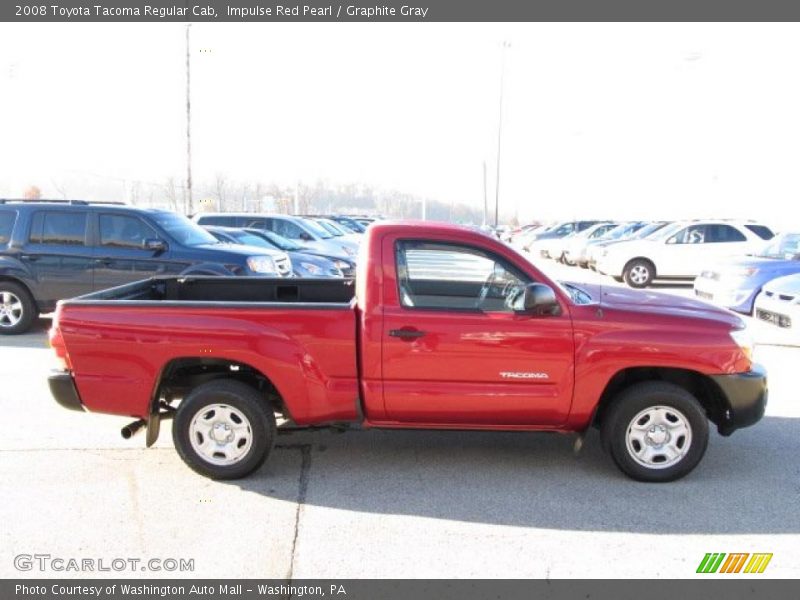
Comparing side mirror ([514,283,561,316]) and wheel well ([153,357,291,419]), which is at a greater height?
side mirror ([514,283,561,316])

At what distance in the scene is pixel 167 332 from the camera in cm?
417

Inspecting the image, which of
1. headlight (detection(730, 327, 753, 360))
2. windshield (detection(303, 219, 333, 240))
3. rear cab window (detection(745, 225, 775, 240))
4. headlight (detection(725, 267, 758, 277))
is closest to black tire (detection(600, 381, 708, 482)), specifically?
headlight (detection(730, 327, 753, 360))

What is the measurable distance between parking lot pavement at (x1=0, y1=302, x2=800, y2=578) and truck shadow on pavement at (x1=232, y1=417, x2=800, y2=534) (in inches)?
0.6

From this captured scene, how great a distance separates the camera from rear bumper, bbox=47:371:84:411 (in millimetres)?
4277

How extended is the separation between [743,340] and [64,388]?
15.6 ft

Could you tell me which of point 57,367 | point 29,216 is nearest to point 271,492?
point 57,367

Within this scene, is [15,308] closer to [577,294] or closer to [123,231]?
[123,231]

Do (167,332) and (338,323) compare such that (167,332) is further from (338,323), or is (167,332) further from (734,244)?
(734,244)

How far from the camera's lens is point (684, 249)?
51.8 feet

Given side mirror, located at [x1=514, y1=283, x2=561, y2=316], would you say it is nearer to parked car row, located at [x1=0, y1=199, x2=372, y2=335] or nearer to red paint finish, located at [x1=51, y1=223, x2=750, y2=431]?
red paint finish, located at [x1=51, y1=223, x2=750, y2=431]

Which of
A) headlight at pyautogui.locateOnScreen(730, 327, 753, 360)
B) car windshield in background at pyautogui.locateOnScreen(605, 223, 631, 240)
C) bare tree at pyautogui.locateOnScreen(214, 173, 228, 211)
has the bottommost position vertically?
headlight at pyautogui.locateOnScreen(730, 327, 753, 360)

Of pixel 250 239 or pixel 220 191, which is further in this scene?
pixel 220 191

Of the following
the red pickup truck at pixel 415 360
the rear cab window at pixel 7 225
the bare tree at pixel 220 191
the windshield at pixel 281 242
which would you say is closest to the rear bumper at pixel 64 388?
the red pickup truck at pixel 415 360

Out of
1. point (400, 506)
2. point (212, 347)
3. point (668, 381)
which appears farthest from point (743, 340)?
point (212, 347)
